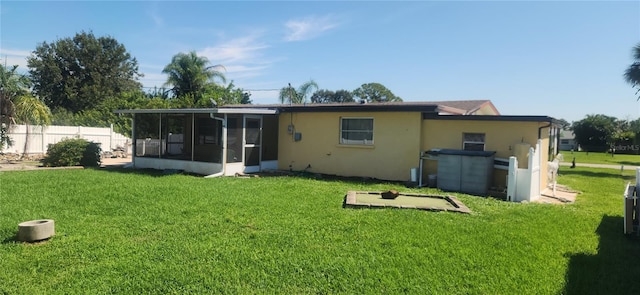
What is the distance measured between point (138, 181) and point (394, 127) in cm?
758

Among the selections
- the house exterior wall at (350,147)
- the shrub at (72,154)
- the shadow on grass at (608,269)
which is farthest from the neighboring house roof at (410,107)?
the shrub at (72,154)

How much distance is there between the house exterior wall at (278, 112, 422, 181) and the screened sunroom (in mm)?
756

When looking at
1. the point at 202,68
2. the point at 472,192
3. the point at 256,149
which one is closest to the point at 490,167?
the point at 472,192

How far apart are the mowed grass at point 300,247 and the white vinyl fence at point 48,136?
1426 centimetres

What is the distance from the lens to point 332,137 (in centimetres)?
1395

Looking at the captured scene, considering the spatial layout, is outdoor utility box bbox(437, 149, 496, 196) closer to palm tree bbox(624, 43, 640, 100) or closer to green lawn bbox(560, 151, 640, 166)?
palm tree bbox(624, 43, 640, 100)

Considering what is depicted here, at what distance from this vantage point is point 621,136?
44.2m

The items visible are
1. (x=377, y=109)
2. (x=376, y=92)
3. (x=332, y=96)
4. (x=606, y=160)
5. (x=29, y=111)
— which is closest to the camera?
(x=377, y=109)

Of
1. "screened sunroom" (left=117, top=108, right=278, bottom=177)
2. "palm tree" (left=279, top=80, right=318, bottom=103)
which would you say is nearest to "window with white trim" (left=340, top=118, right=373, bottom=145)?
"screened sunroom" (left=117, top=108, right=278, bottom=177)

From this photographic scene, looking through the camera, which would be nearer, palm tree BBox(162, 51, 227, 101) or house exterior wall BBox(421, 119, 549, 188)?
house exterior wall BBox(421, 119, 549, 188)

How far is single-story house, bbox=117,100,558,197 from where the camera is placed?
1141 cm

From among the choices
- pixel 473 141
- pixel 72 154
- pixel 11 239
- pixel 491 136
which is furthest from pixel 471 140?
pixel 72 154

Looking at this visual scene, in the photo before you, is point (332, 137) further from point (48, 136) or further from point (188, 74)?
point (188, 74)

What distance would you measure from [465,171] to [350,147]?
4.07m
